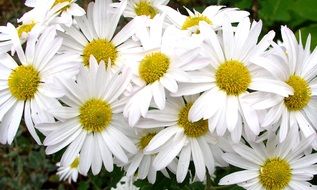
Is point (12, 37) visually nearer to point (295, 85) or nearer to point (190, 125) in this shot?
point (190, 125)

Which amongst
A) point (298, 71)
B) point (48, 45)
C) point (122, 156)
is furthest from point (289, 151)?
point (48, 45)

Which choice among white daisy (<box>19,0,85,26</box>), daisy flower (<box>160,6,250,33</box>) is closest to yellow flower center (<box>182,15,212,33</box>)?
daisy flower (<box>160,6,250,33</box>)

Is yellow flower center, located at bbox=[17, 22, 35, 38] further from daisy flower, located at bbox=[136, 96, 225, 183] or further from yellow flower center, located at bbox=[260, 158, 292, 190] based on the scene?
yellow flower center, located at bbox=[260, 158, 292, 190]

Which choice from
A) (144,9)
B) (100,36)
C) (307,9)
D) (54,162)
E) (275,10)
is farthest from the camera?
(54,162)

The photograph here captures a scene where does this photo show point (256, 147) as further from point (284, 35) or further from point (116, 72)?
point (116, 72)

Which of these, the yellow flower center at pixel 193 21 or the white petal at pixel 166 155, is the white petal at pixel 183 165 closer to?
the white petal at pixel 166 155

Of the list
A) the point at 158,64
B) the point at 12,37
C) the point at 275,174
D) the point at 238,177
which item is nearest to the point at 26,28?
the point at 12,37

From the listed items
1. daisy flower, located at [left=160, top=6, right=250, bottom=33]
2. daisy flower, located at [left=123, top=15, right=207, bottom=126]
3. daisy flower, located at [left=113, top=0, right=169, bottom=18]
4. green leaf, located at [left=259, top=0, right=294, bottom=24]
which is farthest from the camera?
green leaf, located at [left=259, top=0, right=294, bottom=24]
